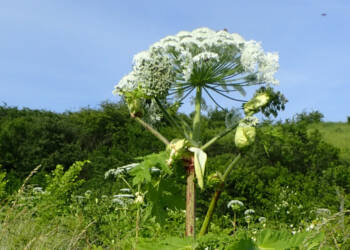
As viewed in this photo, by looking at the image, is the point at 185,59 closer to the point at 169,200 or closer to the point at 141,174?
the point at 141,174

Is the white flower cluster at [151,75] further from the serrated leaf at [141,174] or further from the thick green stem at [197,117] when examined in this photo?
the serrated leaf at [141,174]

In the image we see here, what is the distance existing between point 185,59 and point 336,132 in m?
26.0

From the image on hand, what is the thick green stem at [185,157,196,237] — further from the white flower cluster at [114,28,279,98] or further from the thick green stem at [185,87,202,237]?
the white flower cluster at [114,28,279,98]

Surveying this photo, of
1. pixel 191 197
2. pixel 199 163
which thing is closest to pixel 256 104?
pixel 199 163

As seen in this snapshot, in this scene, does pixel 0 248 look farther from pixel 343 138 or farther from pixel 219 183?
pixel 343 138

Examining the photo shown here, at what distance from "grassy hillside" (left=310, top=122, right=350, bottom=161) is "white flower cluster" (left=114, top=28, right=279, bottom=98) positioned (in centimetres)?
1971

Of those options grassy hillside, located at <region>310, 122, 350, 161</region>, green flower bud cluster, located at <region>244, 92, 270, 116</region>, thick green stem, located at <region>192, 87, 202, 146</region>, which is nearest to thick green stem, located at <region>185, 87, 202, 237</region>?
thick green stem, located at <region>192, 87, 202, 146</region>

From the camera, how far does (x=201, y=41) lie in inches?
99.0

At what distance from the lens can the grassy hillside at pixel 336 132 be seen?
72.8 feet

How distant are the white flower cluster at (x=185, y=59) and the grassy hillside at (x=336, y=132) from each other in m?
19.7

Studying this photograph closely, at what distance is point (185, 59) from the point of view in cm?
245

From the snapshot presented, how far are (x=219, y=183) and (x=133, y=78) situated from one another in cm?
75

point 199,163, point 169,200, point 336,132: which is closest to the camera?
point 199,163

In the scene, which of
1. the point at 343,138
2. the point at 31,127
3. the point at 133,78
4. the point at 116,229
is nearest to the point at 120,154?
the point at 31,127
